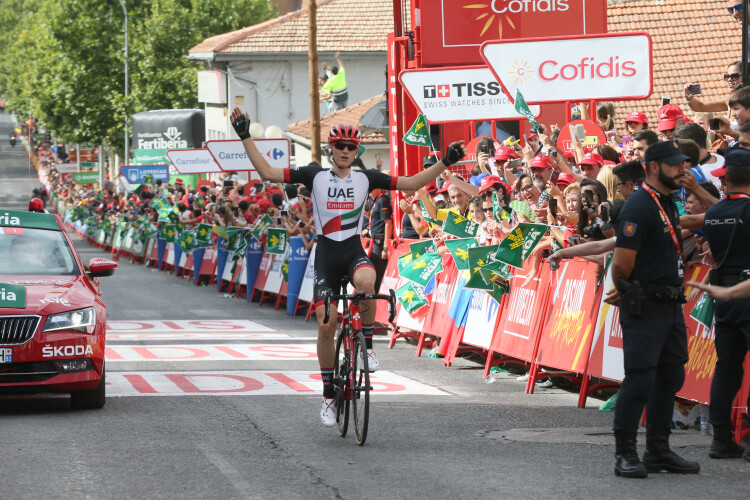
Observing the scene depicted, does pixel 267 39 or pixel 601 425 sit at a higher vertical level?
pixel 267 39

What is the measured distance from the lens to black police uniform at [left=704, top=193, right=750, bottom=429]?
26.3ft

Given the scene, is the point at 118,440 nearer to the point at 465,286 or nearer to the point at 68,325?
the point at 68,325

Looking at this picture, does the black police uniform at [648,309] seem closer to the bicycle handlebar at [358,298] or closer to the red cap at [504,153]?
the bicycle handlebar at [358,298]

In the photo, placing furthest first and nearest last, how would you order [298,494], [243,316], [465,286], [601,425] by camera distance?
[243,316] → [465,286] → [601,425] → [298,494]

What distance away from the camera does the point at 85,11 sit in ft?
273

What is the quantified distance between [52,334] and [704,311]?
5040 mm

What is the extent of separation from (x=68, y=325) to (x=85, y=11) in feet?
250

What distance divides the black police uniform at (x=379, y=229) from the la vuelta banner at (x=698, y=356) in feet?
27.7

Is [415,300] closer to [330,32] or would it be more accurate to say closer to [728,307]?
[728,307]

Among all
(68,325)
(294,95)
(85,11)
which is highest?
(85,11)

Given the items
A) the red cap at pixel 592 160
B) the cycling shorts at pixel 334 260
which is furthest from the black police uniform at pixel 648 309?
the red cap at pixel 592 160

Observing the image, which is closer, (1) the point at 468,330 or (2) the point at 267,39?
(1) the point at 468,330

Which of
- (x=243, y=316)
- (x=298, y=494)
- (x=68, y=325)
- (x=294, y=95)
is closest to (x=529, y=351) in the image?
(x=68, y=325)

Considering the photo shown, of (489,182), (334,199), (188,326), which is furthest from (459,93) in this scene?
(334,199)
